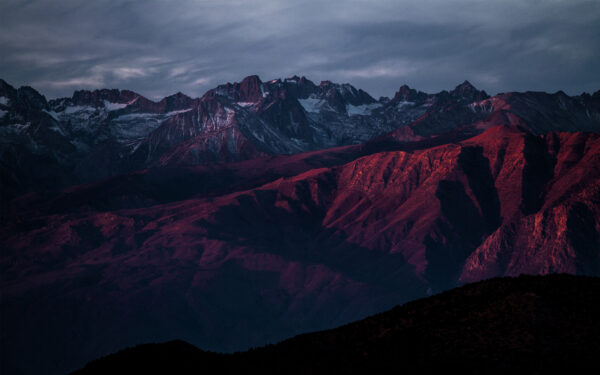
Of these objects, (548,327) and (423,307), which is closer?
(548,327)

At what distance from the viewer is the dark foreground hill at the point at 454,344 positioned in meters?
56.1

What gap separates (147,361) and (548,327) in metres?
34.4

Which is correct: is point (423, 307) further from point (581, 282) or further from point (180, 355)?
point (180, 355)

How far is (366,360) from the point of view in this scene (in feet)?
199

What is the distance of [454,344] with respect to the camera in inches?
2333

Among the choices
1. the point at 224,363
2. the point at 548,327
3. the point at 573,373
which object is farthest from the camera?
the point at 224,363

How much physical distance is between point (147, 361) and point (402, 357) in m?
22.1

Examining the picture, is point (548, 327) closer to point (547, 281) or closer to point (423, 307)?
point (547, 281)

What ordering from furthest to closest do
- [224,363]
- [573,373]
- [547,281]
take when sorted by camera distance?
[547,281]
[224,363]
[573,373]

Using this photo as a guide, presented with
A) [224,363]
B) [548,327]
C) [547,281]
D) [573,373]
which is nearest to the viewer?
[573,373]

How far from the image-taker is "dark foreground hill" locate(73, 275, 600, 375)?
56.1 meters

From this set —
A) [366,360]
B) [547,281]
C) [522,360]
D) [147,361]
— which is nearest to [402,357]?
[366,360]

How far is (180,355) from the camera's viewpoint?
2477 inches

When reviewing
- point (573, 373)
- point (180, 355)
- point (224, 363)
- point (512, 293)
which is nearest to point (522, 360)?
point (573, 373)
